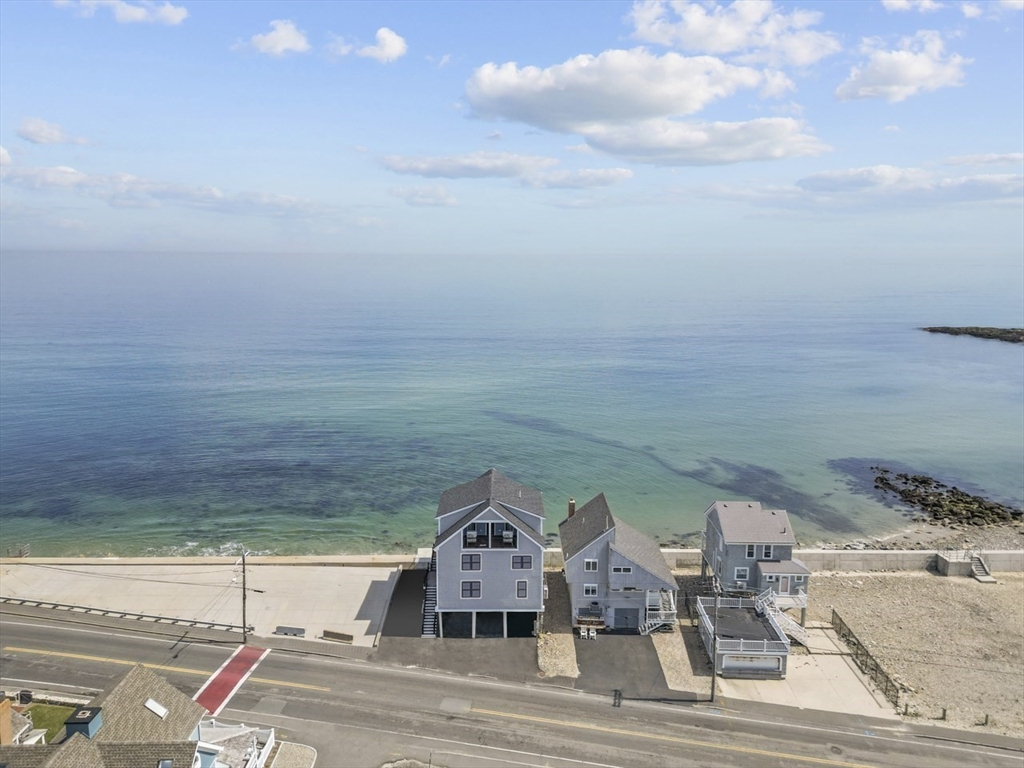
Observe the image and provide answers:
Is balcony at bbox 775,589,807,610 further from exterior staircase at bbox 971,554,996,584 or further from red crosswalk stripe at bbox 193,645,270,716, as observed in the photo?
red crosswalk stripe at bbox 193,645,270,716

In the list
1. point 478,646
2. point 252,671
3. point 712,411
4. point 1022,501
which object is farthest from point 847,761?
point 712,411

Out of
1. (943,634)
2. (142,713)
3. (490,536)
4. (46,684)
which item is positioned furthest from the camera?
(943,634)

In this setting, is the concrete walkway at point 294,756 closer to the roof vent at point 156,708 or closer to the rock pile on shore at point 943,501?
the roof vent at point 156,708

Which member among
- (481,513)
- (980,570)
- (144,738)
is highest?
(481,513)

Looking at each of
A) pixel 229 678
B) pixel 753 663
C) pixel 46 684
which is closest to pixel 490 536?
pixel 229 678

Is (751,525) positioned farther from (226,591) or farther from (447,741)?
(226,591)

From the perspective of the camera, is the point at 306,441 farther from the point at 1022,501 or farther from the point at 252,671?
the point at 1022,501

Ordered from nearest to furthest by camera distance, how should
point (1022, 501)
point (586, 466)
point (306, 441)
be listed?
point (1022, 501), point (586, 466), point (306, 441)

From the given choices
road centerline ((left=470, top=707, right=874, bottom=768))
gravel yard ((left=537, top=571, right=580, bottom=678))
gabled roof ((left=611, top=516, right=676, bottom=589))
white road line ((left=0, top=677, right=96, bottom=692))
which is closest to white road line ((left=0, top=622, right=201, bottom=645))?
white road line ((left=0, top=677, right=96, bottom=692))
